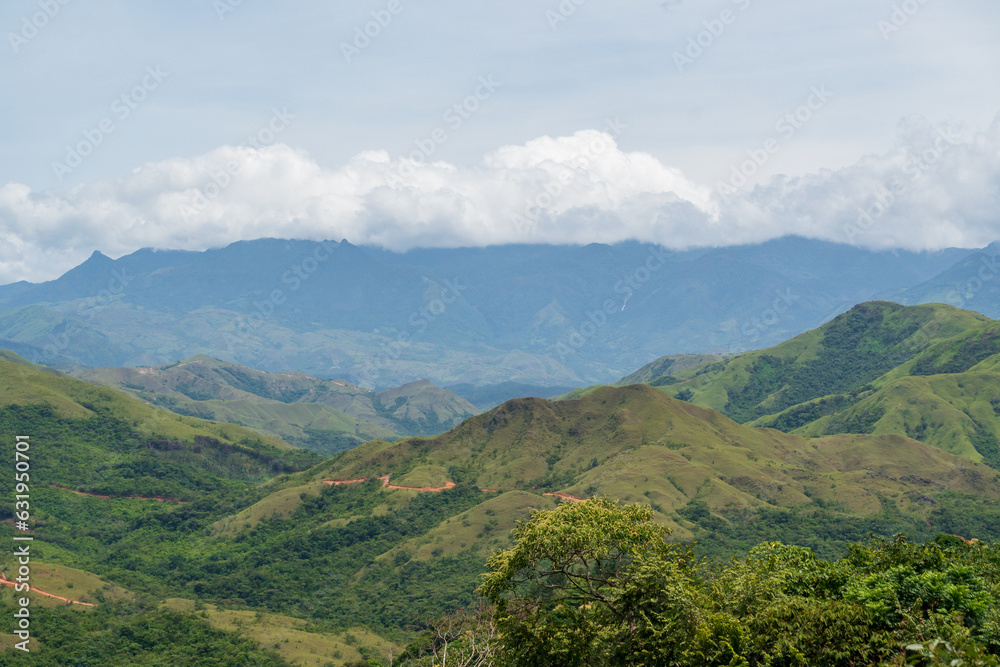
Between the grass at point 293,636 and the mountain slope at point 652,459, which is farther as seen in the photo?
the mountain slope at point 652,459

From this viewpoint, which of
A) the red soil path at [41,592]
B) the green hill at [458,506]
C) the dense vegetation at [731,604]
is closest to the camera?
the dense vegetation at [731,604]

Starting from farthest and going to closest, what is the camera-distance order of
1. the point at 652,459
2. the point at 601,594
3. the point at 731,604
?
the point at 652,459, the point at 601,594, the point at 731,604

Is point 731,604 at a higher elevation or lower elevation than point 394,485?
higher

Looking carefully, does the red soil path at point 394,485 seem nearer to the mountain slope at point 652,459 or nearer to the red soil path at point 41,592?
the mountain slope at point 652,459

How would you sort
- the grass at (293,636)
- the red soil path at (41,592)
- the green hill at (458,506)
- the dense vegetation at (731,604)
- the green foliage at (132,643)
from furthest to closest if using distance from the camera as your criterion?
the green hill at (458,506)
the red soil path at (41,592)
the grass at (293,636)
the green foliage at (132,643)
the dense vegetation at (731,604)

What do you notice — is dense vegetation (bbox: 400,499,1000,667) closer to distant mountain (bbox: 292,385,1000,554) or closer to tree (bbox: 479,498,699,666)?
tree (bbox: 479,498,699,666)

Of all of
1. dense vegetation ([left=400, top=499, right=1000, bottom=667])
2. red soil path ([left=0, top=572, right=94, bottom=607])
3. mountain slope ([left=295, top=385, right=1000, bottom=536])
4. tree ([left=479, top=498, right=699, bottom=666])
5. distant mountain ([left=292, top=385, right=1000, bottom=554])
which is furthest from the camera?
mountain slope ([left=295, top=385, right=1000, bottom=536])

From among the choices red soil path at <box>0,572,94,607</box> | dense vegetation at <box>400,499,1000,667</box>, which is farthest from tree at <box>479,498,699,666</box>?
red soil path at <box>0,572,94,607</box>

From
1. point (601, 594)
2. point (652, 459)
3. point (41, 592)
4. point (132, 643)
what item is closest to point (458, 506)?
point (652, 459)

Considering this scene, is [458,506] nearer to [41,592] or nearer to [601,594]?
[41,592]

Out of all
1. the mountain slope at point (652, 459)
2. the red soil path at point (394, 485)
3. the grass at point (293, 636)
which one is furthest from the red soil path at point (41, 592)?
the mountain slope at point (652, 459)

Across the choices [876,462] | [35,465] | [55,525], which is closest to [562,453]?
[876,462]

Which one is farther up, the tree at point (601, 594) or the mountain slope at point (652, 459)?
the tree at point (601, 594)

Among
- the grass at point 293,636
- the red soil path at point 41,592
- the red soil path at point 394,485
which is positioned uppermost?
the red soil path at point 41,592
